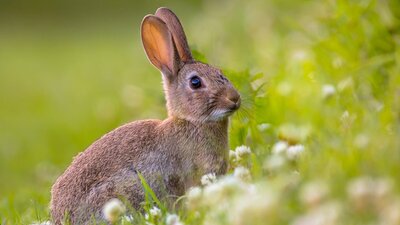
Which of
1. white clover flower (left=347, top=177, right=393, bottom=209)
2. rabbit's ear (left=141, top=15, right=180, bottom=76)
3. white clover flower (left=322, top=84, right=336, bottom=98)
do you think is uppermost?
rabbit's ear (left=141, top=15, right=180, bottom=76)

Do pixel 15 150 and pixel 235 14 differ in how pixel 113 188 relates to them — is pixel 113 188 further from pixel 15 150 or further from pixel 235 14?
pixel 235 14

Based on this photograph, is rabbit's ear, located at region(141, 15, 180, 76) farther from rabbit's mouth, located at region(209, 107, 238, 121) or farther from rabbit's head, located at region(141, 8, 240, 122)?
rabbit's mouth, located at region(209, 107, 238, 121)

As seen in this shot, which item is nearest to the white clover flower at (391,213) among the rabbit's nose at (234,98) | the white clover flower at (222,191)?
the white clover flower at (222,191)

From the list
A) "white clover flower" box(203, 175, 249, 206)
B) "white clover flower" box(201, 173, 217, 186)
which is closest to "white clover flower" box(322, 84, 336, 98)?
"white clover flower" box(201, 173, 217, 186)

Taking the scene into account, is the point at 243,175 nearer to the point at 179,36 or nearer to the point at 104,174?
the point at 104,174

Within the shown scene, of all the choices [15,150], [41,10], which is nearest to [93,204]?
[15,150]

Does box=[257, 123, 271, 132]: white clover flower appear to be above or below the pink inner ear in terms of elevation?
below

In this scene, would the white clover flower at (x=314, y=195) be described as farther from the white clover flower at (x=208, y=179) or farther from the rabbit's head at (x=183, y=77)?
the rabbit's head at (x=183, y=77)

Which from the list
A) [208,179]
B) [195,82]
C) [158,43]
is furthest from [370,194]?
[158,43]
